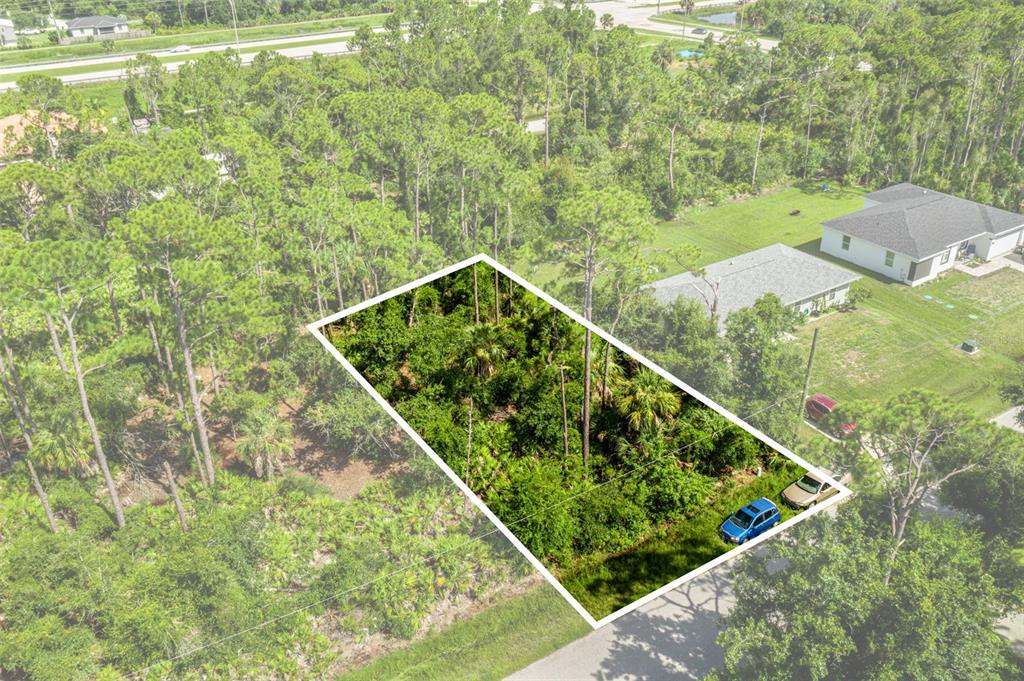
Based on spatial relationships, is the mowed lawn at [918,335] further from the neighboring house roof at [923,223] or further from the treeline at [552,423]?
the treeline at [552,423]

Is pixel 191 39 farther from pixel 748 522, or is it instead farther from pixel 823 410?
pixel 748 522

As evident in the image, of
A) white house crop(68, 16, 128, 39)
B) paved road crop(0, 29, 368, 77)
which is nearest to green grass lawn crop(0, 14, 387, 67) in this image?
paved road crop(0, 29, 368, 77)

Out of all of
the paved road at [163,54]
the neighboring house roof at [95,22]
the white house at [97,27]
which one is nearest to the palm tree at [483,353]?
the paved road at [163,54]

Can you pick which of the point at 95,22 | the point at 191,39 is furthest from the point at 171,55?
the point at 95,22

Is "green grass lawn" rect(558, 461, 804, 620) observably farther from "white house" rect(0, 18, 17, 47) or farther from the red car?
"white house" rect(0, 18, 17, 47)

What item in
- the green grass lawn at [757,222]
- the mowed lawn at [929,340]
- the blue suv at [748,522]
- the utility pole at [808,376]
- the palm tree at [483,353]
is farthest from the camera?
the green grass lawn at [757,222]
